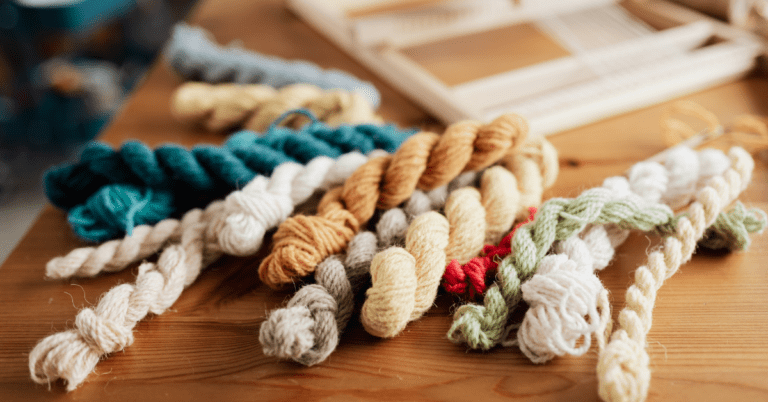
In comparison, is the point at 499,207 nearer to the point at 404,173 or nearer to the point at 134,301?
the point at 404,173

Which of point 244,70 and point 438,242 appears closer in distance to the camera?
point 438,242

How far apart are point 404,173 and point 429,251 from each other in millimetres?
115

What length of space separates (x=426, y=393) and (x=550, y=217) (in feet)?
0.77

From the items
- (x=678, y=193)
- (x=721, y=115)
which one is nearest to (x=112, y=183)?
(x=678, y=193)

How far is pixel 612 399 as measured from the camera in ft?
1.43

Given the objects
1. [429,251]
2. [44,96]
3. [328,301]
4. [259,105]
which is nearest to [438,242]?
[429,251]

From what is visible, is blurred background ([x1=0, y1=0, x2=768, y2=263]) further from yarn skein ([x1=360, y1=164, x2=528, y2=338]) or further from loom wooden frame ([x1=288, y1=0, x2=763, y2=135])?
yarn skein ([x1=360, y1=164, x2=528, y2=338])

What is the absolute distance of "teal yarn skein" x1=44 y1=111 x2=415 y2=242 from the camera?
0.67m

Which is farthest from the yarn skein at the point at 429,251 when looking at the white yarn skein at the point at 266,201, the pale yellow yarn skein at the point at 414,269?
the white yarn skein at the point at 266,201

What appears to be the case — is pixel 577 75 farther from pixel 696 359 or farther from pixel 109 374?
pixel 109 374

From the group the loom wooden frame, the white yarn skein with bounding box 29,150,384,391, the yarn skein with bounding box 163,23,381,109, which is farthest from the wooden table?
the yarn skein with bounding box 163,23,381,109

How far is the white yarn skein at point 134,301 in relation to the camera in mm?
504

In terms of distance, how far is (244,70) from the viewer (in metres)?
1.01

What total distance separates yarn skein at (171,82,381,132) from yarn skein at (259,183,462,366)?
28cm
